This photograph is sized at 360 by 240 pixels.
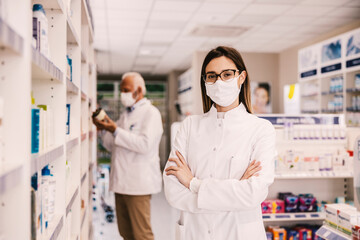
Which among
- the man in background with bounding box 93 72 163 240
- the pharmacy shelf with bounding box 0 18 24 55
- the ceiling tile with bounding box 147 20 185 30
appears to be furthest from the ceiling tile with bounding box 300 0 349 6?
the pharmacy shelf with bounding box 0 18 24 55

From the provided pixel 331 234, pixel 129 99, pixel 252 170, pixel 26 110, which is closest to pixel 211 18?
pixel 129 99

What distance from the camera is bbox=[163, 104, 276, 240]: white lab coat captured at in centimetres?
182

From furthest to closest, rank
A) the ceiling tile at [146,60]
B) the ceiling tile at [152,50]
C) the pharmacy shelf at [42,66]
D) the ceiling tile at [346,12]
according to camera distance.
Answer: the ceiling tile at [146,60]
the ceiling tile at [152,50]
the ceiling tile at [346,12]
the pharmacy shelf at [42,66]

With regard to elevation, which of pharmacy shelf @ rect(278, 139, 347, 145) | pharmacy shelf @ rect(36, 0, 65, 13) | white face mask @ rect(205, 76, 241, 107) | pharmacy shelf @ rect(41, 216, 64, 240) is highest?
pharmacy shelf @ rect(36, 0, 65, 13)

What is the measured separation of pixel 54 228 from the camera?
1.65 m

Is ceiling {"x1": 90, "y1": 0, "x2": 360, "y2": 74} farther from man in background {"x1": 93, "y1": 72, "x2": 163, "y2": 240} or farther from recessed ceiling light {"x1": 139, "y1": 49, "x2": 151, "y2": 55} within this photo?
man in background {"x1": 93, "y1": 72, "x2": 163, "y2": 240}

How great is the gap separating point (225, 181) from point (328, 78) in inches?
211

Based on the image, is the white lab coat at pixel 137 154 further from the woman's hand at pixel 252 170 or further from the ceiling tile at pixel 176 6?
the ceiling tile at pixel 176 6

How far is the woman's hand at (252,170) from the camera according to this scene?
187cm

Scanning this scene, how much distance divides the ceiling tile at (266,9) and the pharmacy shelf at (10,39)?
4.95 meters

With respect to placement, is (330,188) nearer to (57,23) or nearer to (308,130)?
(308,130)

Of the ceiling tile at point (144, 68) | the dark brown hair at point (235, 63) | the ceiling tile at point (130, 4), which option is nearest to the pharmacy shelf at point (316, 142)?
the dark brown hair at point (235, 63)

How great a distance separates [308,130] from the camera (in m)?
3.77

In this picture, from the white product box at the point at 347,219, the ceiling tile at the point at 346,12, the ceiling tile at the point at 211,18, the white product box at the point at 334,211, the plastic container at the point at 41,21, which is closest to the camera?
the plastic container at the point at 41,21
